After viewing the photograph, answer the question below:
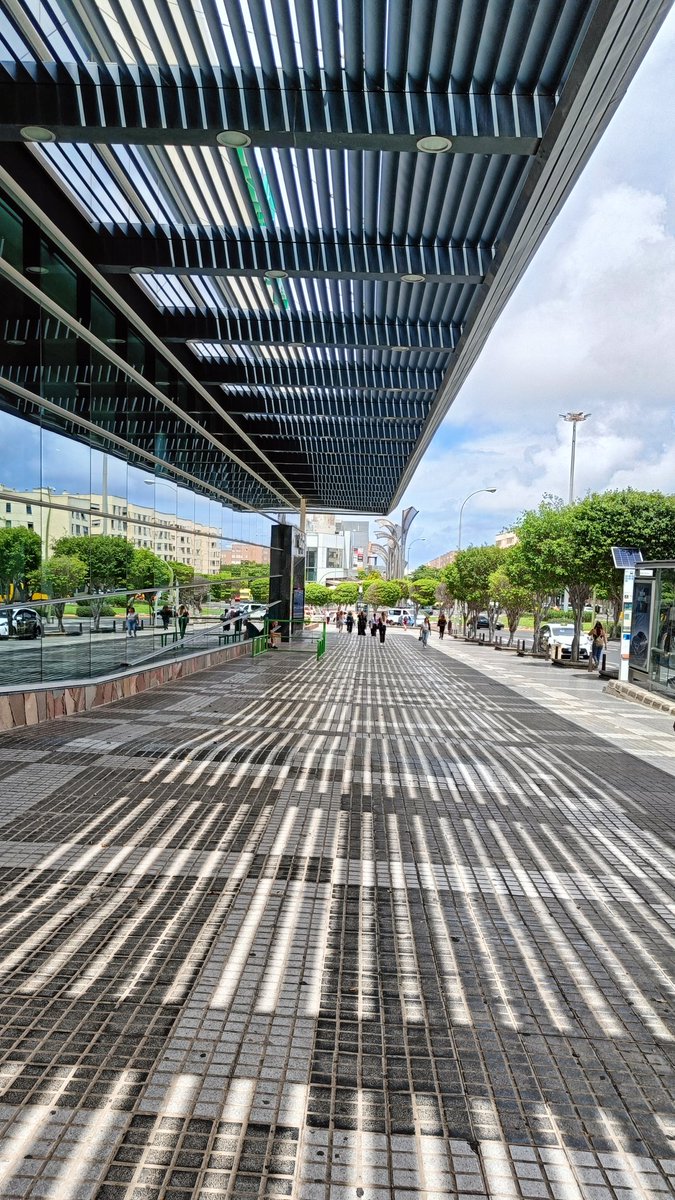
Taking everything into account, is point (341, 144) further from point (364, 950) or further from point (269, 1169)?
point (269, 1169)

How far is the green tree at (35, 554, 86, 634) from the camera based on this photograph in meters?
8.67

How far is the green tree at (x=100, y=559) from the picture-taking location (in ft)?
31.0

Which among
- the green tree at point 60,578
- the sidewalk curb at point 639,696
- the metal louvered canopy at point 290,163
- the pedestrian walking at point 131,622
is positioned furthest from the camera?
the sidewalk curb at point 639,696

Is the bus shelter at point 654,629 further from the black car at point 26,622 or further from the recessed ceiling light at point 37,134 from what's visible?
the recessed ceiling light at point 37,134

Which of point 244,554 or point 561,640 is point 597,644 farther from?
point 561,640

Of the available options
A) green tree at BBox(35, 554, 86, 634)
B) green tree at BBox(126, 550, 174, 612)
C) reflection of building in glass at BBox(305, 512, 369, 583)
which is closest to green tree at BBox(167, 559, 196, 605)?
green tree at BBox(126, 550, 174, 612)

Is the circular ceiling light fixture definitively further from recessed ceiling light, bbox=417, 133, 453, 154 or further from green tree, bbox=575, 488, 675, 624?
green tree, bbox=575, 488, 675, 624

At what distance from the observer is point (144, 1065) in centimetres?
255

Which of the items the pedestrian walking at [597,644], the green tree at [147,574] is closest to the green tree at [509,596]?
the pedestrian walking at [597,644]

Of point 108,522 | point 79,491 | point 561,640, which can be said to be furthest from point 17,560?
point 561,640

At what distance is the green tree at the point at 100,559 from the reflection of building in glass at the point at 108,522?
10 cm

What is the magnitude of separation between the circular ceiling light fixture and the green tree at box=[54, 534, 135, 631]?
4.64m

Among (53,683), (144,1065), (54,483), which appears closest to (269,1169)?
(144,1065)

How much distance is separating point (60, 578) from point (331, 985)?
22.7 ft
